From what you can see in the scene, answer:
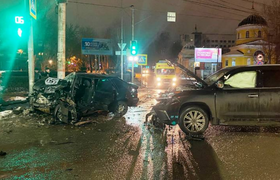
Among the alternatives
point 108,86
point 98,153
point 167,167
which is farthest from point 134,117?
point 167,167

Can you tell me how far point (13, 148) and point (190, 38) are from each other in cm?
10406

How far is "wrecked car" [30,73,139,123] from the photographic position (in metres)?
8.79

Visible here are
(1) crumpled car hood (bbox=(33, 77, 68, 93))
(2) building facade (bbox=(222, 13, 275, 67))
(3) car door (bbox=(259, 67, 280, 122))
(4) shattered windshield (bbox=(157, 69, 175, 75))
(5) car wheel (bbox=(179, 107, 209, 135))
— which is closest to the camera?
(3) car door (bbox=(259, 67, 280, 122))

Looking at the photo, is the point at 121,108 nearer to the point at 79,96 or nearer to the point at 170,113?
the point at 79,96

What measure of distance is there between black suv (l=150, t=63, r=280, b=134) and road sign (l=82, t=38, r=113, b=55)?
1288 inches

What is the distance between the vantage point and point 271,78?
705 cm

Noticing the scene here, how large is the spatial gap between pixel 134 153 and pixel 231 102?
306cm

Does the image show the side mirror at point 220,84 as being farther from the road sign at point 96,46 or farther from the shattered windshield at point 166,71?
the road sign at point 96,46

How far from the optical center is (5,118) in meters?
9.87

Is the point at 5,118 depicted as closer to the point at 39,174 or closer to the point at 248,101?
the point at 39,174

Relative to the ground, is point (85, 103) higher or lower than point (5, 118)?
higher

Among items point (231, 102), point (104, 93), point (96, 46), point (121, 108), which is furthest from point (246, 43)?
point (231, 102)

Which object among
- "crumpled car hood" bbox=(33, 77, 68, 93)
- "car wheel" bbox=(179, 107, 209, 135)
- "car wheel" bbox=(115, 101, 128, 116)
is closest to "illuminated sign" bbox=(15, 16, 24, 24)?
"crumpled car hood" bbox=(33, 77, 68, 93)

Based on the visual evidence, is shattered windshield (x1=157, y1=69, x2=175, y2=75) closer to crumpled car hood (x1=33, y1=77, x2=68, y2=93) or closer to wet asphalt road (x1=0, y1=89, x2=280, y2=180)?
crumpled car hood (x1=33, y1=77, x2=68, y2=93)
